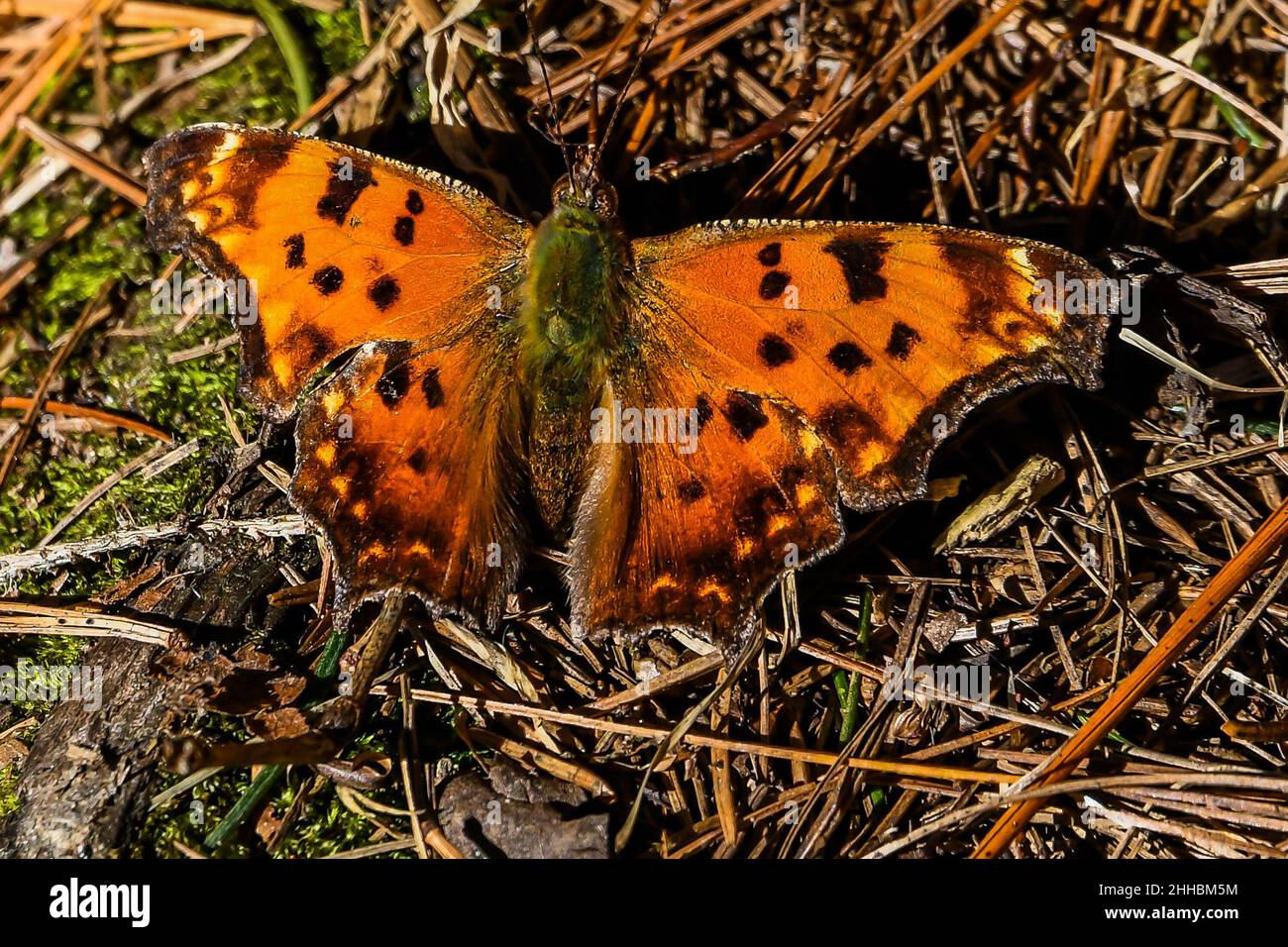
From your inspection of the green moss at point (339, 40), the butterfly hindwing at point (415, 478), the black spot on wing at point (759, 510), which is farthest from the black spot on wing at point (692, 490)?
the green moss at point (339, 40)

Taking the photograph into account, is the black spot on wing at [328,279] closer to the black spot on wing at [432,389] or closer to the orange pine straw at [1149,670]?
the black spot on wing at [432,389]

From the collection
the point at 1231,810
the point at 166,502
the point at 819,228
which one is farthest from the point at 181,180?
the point at 1231,810

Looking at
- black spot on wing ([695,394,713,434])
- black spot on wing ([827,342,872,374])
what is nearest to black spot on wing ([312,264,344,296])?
black spot on wing ([695,394,713,434])

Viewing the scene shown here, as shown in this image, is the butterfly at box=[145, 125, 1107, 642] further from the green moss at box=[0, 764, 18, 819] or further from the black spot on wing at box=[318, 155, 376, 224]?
the green moss at box=[0, 764, 18, 819]

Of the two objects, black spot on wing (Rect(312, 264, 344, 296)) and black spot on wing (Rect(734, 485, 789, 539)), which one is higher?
black spot on wing (Rect(312, 264, 344, 296))
